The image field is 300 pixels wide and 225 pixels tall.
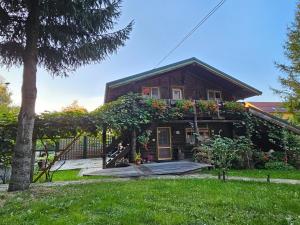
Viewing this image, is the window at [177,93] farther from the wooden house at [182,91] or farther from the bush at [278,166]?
the bush at [278,166]

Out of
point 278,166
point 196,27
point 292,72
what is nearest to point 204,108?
point 196,27

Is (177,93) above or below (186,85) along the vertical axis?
below

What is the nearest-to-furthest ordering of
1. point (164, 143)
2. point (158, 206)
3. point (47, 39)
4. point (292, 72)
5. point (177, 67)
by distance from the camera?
point (158, 206), point (47, 39), point (164, 143), point (177, 67), point (292, 72)

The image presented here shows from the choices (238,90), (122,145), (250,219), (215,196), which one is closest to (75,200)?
(215,196)

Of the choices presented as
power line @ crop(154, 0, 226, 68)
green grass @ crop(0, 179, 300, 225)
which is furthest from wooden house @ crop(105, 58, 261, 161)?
green grass @ crop(0, 179, 300, 225)

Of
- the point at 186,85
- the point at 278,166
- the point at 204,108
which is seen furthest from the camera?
the point at 186,85

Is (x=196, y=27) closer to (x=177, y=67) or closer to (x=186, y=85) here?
(x=177, y=67)

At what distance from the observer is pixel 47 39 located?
8.48 m

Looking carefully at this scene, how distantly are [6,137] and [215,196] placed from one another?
7.76 meters

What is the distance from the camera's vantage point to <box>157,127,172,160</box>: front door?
1584 cm

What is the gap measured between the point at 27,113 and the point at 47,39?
2.60m

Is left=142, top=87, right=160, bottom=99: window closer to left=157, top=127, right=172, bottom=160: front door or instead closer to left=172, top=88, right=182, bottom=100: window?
left=172, top=88, right=182, bottom=100: window

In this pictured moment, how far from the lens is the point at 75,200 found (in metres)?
5.52

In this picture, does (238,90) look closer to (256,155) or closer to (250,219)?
(256,155)
